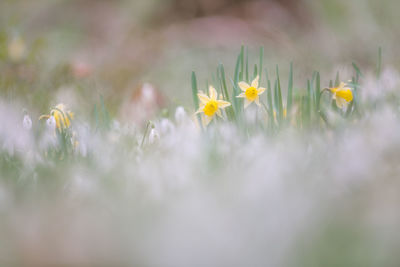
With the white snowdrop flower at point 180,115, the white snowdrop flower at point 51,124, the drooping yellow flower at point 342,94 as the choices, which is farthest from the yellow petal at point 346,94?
the white snowdrop flower at point 51,124

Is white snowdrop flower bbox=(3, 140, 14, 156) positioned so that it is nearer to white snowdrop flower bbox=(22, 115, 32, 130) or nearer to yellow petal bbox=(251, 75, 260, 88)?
white snowdrop flower bbox=(22, 115, 32, 130)

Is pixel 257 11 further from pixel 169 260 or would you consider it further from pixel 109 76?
pixel 169 260

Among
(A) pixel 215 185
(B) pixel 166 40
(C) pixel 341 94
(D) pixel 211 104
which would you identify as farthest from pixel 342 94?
(B) pixel 166 40

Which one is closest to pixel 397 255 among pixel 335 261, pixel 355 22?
pixel 335 261

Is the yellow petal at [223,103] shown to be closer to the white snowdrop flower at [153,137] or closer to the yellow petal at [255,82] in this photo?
the yellow petal at [255,82]

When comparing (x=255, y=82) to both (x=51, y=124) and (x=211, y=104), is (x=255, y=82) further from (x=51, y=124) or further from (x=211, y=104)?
(x=51, y=124)
